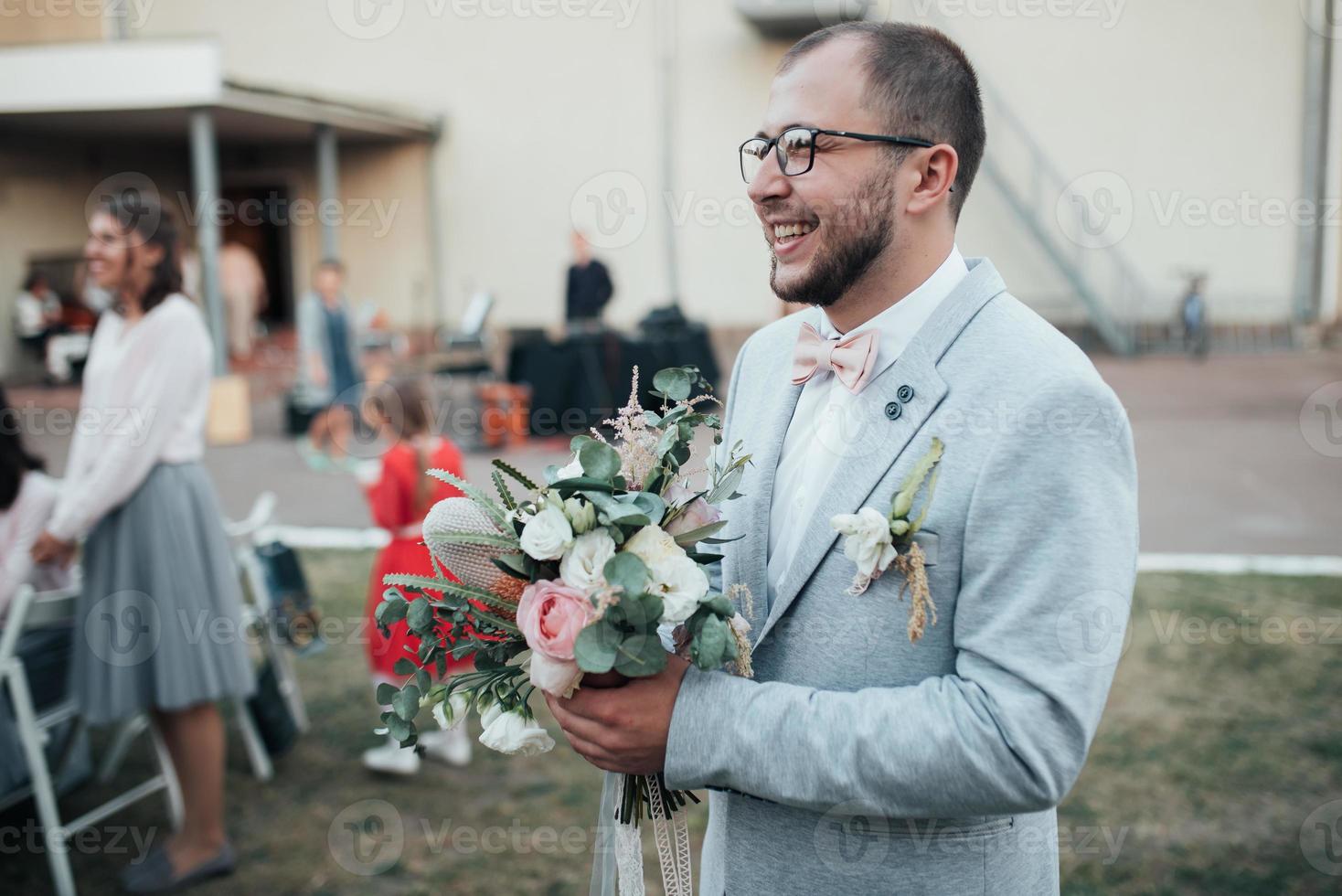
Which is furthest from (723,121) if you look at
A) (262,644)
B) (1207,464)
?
(262,644)

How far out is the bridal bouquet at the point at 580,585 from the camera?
4.68ft

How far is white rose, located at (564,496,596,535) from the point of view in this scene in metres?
1.49

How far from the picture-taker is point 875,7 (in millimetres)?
17234

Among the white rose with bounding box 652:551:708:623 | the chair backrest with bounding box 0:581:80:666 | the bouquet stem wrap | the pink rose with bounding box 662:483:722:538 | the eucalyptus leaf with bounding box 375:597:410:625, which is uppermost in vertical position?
the pink rose with bounding box 662:483:722:538

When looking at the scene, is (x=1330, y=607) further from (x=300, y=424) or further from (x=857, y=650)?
(x=300, y=424)

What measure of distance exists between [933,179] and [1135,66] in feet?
57.1

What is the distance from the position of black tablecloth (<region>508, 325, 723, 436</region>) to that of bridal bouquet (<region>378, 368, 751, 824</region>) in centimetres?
983

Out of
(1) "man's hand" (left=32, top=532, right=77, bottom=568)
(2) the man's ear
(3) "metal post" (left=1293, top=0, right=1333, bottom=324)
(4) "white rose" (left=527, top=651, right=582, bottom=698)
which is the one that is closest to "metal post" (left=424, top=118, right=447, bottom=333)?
(3) "metal post" (left=1293, top=0, right=1333, bottom=324)

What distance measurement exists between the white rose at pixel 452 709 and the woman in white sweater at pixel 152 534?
91.6 inches

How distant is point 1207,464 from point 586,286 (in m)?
6.88

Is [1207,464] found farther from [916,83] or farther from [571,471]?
[571,471]

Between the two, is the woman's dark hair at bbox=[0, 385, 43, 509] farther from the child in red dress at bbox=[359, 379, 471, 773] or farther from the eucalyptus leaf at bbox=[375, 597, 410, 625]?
the eucalyptus leaf at bbox=[375, 597, 410, 625]

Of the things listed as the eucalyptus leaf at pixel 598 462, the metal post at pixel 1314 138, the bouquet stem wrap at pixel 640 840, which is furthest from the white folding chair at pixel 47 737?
the metal post at pixel 1314 138

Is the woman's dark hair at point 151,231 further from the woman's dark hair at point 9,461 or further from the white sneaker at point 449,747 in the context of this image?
the white sneaker at point 449,747
